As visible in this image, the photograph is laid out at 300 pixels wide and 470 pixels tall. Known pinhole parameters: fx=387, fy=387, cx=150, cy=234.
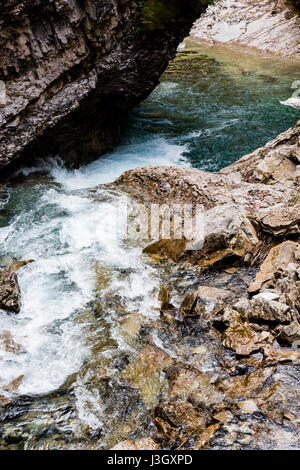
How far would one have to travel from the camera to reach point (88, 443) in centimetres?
436

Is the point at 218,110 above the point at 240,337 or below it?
above

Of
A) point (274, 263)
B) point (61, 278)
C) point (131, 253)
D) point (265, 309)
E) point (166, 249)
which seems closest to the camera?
point (265, 309)

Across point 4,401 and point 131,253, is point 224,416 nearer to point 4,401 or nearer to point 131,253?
point 4,401

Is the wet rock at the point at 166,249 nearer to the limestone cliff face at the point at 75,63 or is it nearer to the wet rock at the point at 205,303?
the wet rock at the point at 205,303

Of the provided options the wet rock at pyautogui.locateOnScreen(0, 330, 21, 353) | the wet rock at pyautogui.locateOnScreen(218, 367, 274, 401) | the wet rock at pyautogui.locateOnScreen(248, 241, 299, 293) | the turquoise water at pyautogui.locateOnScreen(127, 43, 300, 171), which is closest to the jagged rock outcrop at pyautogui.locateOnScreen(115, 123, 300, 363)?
the wet rock at pyautogui.locateOnScreen(248, 241, 299, 293)

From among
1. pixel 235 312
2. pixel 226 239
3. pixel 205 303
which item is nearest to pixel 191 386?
pixel 235 312

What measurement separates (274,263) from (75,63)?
737 centimetres

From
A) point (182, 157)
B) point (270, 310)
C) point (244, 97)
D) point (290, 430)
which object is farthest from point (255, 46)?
point (290, 430)

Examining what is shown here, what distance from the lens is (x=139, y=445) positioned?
4.21m

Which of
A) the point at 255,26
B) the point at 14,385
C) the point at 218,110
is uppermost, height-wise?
the point at 255,26

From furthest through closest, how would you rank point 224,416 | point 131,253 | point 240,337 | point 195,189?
point 195,189
point 131,253
point 240,337
point 224,416

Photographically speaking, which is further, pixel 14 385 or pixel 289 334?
pixel 289 334

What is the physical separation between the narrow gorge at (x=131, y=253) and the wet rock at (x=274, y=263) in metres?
0.04

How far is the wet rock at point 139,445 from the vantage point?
417 cm
